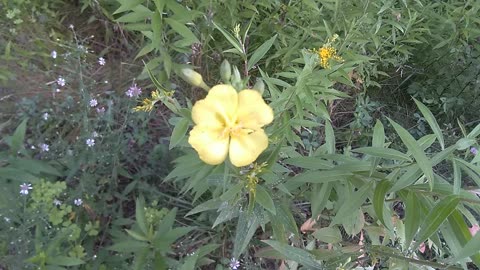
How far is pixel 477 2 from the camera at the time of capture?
2654mm

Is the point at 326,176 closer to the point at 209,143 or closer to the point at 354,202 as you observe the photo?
the point at 354,202

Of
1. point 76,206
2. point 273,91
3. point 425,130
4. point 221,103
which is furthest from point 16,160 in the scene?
point 425,130

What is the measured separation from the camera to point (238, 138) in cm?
135

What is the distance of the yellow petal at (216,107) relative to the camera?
130cm

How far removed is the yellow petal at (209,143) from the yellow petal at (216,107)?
0.02m

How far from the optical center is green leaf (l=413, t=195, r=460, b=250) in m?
1.43

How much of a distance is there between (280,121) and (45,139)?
149 centimetres

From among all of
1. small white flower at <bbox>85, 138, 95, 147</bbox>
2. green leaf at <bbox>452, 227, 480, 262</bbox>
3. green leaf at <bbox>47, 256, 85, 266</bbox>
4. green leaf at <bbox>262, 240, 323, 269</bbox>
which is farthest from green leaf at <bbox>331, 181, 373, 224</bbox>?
small white flower at <bbox>85, 138, 95, 147</bbox>

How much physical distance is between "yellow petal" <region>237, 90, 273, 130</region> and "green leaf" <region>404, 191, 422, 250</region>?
1.86 feet

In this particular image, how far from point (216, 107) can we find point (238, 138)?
106mm

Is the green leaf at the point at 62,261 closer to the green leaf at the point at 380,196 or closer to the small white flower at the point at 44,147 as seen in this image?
the small white flower at the point at 44,147

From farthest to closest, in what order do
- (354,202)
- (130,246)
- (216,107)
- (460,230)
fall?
(130,246) < (354,202) < (460,230) < (216,107)

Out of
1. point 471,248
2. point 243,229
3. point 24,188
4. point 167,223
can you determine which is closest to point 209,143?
point 243,229

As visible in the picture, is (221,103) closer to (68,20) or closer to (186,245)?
(186,245)
